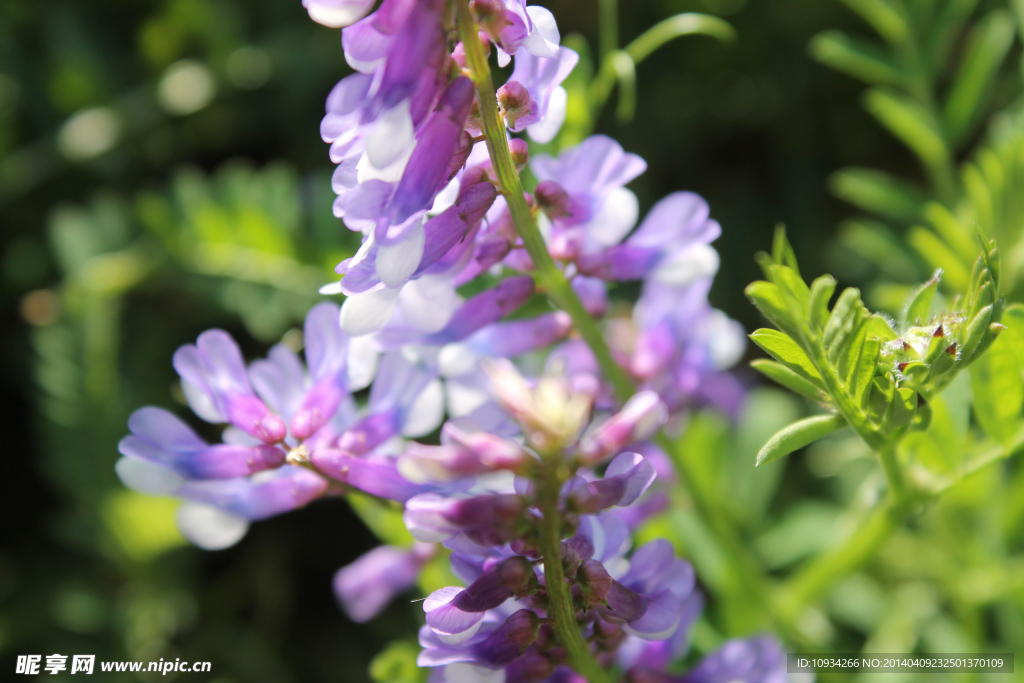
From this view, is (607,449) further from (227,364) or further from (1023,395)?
(1023,395)

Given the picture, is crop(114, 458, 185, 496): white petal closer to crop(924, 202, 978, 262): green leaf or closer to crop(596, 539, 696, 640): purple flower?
crop(596, 539, 696, 640): purple flower

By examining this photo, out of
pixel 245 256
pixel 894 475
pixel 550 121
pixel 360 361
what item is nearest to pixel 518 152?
pixel 550 121

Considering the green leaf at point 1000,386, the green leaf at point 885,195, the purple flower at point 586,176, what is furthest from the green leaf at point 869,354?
the green leaf at point 885,195

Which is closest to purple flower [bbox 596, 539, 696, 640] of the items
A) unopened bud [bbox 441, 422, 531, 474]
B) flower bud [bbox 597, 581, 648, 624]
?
flower bud [bbox 597, 581, 648, 624]

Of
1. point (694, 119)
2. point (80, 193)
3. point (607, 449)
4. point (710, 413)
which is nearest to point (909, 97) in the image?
point (694, 119)

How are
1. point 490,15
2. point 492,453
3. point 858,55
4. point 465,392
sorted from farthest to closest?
point 858,55
point 465,392
point 490,15
point 492,453

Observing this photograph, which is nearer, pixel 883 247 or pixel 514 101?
pixel 514 101

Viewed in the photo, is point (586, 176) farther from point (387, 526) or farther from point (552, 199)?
point (387, 526)
